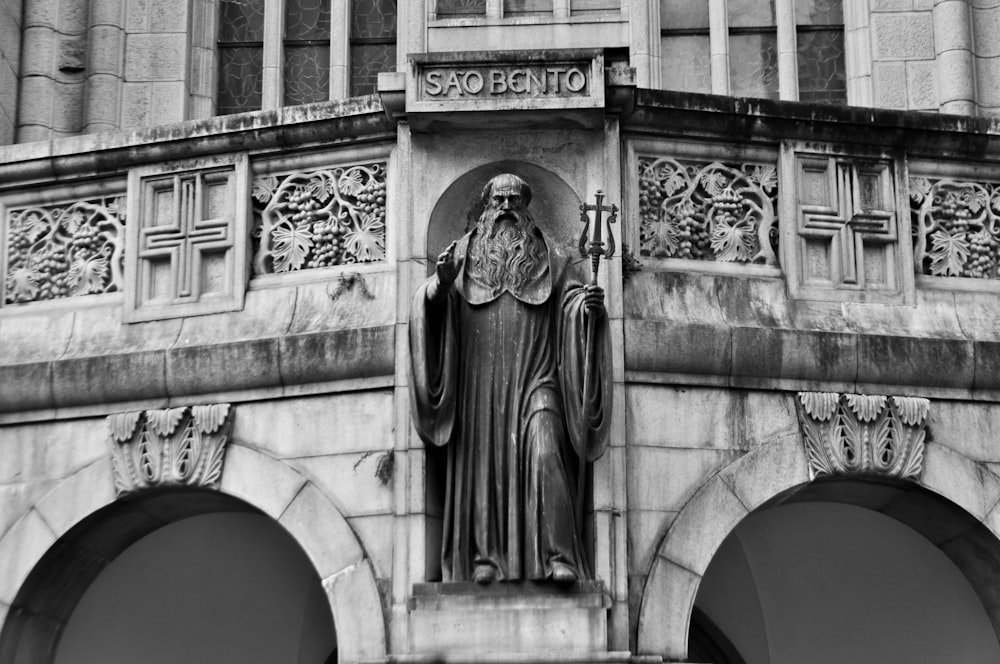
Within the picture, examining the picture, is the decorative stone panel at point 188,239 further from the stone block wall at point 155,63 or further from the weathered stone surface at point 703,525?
the stone block wall at point 155,63

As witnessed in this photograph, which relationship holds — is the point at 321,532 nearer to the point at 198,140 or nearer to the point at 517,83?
the point at 198,140

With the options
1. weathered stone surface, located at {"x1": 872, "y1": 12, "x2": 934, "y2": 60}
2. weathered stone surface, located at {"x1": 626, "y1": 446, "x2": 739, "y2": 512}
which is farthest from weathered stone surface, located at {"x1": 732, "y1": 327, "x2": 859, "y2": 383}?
weathered stone surface, located at {"x1": 872, "y1": 12, "x2": 934, "y2": 60}

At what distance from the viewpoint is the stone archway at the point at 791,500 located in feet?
38.3

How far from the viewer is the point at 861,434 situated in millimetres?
12320

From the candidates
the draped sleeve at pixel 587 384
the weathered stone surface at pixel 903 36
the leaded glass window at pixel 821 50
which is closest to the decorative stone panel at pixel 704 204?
the draped sleeve at pixel 587 384

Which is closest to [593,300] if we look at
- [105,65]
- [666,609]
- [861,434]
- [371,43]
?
[666,609]

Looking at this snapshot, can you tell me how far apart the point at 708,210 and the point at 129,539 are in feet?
14.8

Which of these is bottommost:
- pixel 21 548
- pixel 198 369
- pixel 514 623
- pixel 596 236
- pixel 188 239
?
pixel 514 623

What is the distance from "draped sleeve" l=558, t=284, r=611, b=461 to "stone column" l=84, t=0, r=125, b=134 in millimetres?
6823

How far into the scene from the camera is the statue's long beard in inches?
471

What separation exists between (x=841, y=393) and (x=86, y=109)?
7.93 meters

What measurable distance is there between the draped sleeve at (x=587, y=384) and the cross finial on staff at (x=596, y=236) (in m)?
0.29

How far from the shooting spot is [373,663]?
11.4 metres

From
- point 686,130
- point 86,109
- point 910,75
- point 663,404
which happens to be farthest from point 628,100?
point 86,109
